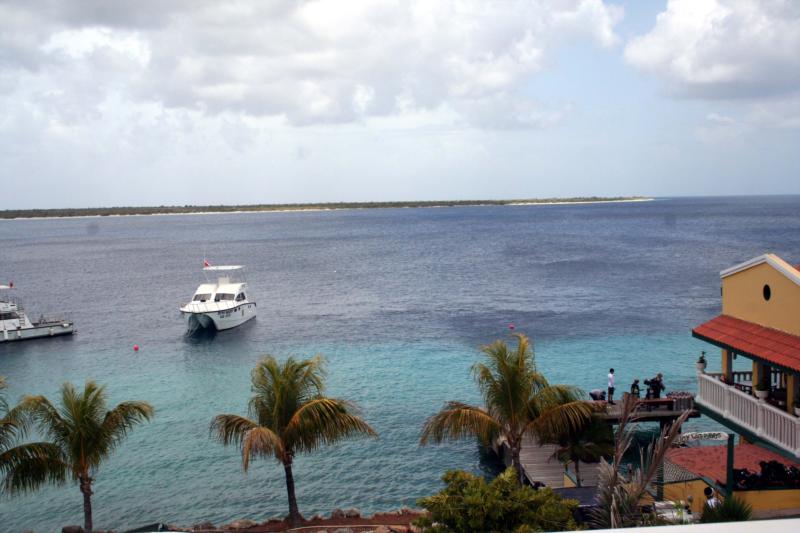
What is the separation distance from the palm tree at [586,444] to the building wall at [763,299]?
6314 mm

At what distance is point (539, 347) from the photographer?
42469 millimetres

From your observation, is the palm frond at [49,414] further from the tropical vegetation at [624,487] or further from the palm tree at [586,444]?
the palm tree at [586,444]

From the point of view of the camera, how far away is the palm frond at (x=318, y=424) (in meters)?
16.9

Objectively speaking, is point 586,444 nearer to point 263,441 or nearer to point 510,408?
point 510,408

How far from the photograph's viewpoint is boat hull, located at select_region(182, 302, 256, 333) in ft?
171

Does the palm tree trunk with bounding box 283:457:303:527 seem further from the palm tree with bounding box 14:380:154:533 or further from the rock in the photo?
the palm tree with bounding box 14:380:154:533

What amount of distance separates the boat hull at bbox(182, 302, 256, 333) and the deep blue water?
0.95 m

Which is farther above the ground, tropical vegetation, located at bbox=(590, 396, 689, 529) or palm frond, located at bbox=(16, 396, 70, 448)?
tropical vegetation, located at bbox=(590, 396, 689, 529)

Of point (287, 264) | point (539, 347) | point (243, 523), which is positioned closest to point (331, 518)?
point (243, 523)

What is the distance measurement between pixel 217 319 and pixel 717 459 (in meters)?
41.6

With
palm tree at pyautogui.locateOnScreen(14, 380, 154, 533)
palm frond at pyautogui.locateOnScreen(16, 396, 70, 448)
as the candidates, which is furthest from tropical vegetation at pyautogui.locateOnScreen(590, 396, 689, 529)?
palm frond at pyautogui.locateOnScreen(16, 396, 70, 448)

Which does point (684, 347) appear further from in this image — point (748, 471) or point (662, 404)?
point (748, 471)

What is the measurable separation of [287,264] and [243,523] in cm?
8323

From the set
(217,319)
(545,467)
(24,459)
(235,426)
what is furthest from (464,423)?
(217,319)
